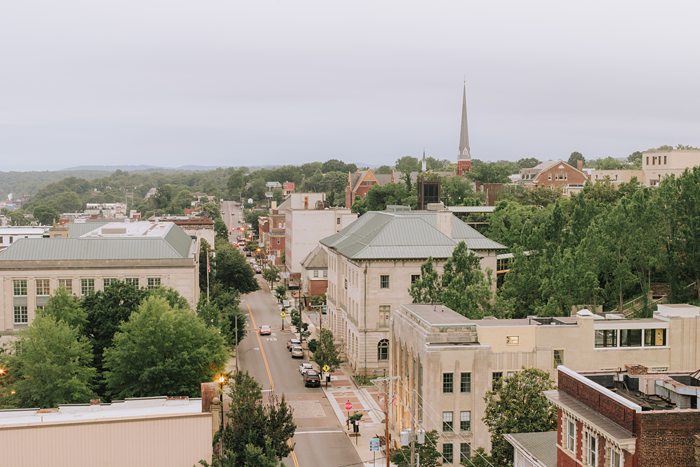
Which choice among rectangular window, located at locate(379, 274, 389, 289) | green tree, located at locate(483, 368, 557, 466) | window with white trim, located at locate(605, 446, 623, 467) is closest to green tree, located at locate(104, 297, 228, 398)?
rectangular window, located at locate(379, 274, 389, 289)

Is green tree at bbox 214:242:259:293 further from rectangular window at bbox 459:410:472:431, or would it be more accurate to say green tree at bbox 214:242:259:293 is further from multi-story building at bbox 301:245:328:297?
rectangular window at bbox 459:410:472:431

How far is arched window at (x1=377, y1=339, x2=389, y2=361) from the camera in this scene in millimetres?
74875

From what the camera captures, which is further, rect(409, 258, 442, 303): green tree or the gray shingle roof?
the gray shingle roof

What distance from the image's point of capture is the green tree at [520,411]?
3978 cm

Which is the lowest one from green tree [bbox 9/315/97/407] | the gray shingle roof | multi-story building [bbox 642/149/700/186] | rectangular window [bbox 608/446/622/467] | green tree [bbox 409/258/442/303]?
green tree [bbox 9/315/97/407]

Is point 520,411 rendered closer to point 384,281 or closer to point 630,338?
point 630,338

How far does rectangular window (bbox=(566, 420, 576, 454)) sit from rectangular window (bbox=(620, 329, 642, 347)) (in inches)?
838

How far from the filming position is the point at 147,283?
7756cm

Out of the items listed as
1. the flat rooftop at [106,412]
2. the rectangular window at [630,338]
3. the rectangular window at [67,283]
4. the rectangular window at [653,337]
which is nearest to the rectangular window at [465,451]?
the rectangular window at [630,338]

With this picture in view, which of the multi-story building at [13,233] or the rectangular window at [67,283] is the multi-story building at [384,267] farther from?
the multi-story building at [13,233]

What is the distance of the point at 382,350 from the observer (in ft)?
246

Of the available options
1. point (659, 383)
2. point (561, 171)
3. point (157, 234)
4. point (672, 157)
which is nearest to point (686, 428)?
point (659, 383)

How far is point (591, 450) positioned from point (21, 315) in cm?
5946

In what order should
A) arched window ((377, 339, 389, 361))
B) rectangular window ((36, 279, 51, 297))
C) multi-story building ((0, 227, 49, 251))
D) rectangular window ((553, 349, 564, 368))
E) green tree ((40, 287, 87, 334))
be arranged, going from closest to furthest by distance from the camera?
rectangular window ((553, 349, 564, 368)) → green tree ((40, 287, 87, 334)) → arched window ((377, 339, 389, 361)) → rectangular window ((36, 279, 51, 297)) → multi-story building ((0, 227, 49, 251))
